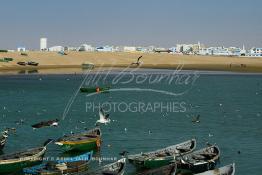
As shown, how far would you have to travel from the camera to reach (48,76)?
430ft

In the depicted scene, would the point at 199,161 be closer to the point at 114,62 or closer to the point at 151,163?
the point at 151,163

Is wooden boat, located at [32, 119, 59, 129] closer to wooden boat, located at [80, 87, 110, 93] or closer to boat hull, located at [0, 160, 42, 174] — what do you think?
boat hull, located at [0, 160, 42, 174]

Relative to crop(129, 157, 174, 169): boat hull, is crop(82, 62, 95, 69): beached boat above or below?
above

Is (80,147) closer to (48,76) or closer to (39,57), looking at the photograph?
(48,76)

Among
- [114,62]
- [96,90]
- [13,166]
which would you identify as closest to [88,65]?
[114,62]

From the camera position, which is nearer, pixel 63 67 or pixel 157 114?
pixel 157 114

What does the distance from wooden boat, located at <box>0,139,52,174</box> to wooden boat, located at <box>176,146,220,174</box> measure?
34.5ft

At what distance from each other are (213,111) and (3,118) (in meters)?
27.0

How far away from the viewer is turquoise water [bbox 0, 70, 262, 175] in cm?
4666

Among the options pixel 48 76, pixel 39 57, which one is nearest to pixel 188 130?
pixel 48 76

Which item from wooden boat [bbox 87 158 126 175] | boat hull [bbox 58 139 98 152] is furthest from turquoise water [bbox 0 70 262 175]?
wooden boat [bbox 87 158 126 175]

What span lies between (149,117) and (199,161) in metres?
25.1

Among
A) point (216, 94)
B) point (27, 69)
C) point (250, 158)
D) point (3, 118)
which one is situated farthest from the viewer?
point (27, 69)

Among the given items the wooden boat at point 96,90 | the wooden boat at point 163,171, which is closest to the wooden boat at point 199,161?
the wooden boat at point 163,171
